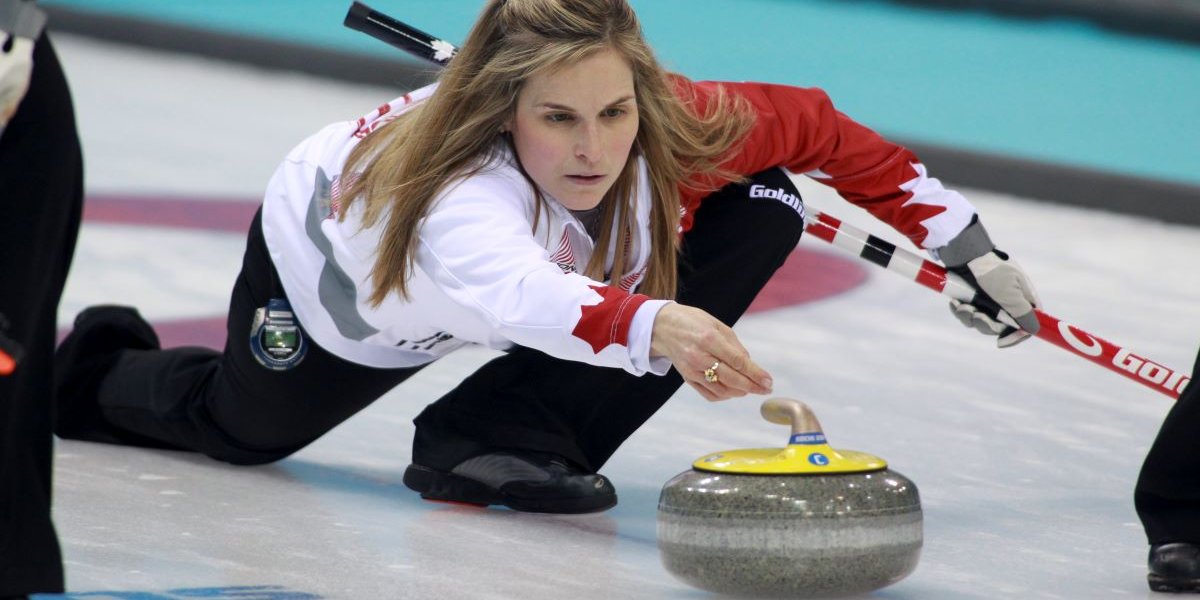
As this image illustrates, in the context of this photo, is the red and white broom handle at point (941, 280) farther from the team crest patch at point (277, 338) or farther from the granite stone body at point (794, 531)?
the granite stone body at point (794, 531)

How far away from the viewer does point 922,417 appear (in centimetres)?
287

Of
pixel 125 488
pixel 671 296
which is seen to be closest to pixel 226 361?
pixel 125 488

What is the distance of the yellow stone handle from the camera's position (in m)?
1.79

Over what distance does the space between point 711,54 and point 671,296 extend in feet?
19.4

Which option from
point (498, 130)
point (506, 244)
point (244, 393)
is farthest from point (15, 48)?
point (244, 393)

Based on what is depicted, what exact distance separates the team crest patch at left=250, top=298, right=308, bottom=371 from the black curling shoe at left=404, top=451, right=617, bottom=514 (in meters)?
0.23

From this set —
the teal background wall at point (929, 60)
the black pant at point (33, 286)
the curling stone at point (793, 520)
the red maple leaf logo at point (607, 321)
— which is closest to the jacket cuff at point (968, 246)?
the curling stone at point (793, 520)

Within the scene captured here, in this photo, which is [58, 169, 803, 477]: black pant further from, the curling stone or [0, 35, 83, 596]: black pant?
[0, 35, 83, 596]: black pant

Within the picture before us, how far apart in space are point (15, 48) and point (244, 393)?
1.03 meters

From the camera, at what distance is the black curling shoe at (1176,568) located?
6.31 feet

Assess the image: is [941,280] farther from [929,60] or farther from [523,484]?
[929,60]

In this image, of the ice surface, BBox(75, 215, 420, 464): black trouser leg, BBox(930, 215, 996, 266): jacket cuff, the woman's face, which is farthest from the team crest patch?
BBox(930, 215, 996, 266): jacket cuff

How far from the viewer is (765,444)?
8.73 feet

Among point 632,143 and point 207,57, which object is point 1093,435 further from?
point 207,57
